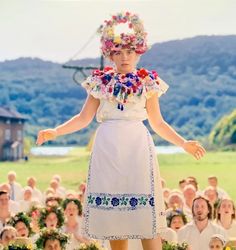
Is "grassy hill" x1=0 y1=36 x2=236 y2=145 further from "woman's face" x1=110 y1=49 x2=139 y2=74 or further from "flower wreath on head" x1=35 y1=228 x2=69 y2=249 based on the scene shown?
"woman's face" x1=110 y1=49 x2=139 y2=74

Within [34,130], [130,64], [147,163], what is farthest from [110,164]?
[34,130]

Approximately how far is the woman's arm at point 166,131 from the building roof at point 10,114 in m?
5.27

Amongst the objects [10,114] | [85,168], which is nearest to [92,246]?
[85,168]

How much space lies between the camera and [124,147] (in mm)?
2699

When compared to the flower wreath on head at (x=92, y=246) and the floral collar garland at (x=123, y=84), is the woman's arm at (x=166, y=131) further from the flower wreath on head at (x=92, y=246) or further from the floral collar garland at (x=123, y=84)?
the flower wreath on head at (x=92, y=246)

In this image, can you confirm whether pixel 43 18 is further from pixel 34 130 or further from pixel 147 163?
pixel 147 163

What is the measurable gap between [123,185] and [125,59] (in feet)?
1.45

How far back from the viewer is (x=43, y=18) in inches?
288

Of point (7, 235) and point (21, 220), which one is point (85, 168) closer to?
point (21, 220)

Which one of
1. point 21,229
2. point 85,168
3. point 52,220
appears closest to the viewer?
point 21,229

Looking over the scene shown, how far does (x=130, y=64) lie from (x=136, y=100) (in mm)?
132

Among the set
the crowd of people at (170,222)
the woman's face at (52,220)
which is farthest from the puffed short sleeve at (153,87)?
the woman's face at (52,220)

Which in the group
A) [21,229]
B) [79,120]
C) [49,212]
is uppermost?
[79,120]

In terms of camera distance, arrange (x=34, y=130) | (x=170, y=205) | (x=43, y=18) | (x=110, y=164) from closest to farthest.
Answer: (x=110, y=164) < (x=170, y=205) < (x=43, y=18) < (x=34, y=130)
